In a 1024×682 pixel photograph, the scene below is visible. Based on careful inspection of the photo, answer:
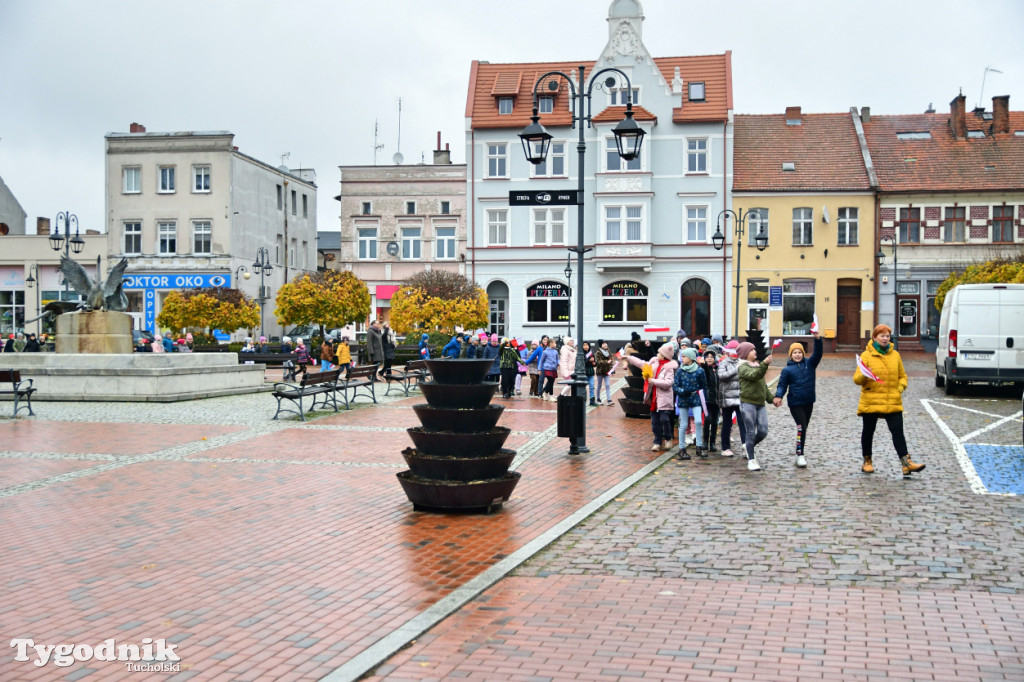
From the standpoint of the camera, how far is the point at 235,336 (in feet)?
169

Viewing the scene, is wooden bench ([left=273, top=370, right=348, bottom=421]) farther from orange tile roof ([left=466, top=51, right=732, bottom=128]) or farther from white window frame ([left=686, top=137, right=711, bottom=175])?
white window frame ([left=686, top=137, right=711, bottom=175])

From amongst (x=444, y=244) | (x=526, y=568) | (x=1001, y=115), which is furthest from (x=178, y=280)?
(x=526, y=568)

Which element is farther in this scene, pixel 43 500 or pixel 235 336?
pixel 235 336

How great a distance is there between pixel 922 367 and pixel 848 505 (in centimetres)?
2685

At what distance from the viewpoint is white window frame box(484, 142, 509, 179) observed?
157 feet

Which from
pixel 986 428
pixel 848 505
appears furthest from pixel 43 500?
pixel 986 428

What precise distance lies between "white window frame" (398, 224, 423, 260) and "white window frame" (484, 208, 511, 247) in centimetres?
407

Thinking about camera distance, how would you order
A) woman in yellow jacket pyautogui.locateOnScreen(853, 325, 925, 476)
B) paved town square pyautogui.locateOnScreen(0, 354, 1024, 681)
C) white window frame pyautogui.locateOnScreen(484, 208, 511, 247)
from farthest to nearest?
white window frame pyautogui.locateOnScreen(484, 208, 511, 247) < woman in yellow jacket pyautogui.locateOnScreen(853, 325, 925, 476) < paved town square pyautogui.locateOnScreen(0, 354, 1024, 681)

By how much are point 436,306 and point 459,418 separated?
92.7ft

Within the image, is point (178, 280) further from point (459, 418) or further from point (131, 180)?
point (459, 418)

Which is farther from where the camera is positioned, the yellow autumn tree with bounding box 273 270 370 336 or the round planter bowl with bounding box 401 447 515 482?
the yellow autumn tree with bounding box 273 270 370 336

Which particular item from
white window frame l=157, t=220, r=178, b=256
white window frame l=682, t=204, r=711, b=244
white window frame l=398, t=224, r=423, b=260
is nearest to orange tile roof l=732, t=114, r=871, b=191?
white window frame l=682, t=204, r=711, b=244

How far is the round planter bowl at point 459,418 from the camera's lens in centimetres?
937

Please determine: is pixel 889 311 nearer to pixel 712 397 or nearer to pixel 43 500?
pixel 712 397
